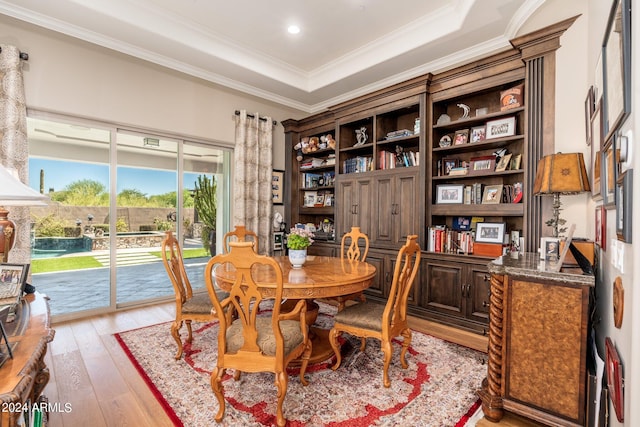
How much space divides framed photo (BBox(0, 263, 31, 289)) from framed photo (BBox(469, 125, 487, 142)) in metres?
3.83

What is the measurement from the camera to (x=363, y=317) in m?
2.26

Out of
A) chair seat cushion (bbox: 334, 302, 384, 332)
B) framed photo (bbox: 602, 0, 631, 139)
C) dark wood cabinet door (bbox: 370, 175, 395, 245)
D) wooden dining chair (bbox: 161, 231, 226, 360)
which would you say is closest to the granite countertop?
framed photo (bbox: 602, 0, 631, 139)

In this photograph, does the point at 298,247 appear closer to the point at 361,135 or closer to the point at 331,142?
the point at 361,135

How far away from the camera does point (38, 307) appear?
1.61m

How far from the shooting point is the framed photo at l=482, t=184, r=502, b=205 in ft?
10.6

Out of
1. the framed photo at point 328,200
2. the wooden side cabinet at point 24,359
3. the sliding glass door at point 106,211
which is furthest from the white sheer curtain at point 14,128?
the framed photo at point 328,200

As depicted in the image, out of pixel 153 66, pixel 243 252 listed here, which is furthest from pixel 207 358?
pixel 153 66

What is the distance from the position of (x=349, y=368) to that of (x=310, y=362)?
30 cm

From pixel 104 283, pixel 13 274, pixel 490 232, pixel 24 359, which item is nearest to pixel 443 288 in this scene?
pixel 490 232

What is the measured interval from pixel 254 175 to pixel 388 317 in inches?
131

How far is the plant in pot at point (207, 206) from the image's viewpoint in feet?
15.0

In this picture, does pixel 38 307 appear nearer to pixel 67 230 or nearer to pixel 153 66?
pixel 67 230

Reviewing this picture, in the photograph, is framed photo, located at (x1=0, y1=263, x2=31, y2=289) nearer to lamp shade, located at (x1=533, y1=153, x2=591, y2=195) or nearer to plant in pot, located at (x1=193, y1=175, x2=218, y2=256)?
plant in pot, located at (x1=193, y1=175, x2=218, y2=256)

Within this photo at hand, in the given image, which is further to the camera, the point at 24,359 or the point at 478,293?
the point at 478,293
